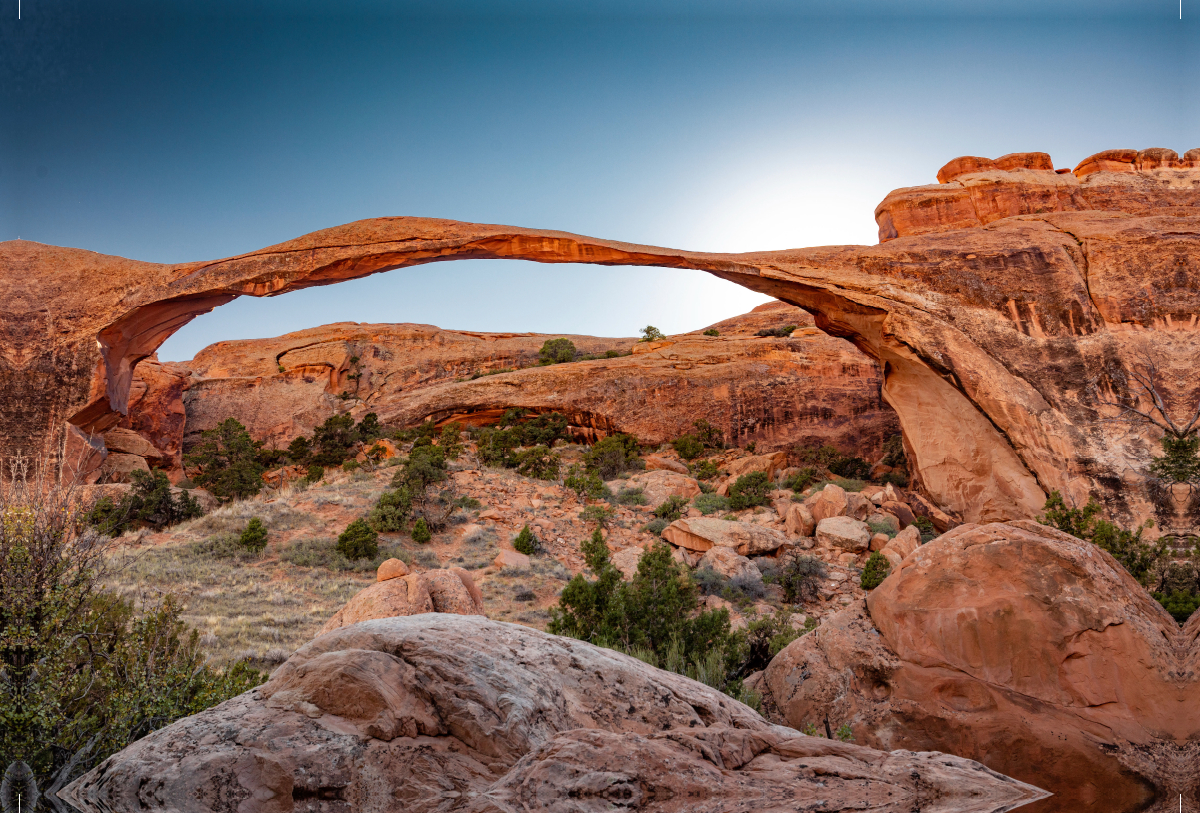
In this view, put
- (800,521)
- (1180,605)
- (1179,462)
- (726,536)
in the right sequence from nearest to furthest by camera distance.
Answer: (1180,605), (1179,462), (726,536), (800,521)

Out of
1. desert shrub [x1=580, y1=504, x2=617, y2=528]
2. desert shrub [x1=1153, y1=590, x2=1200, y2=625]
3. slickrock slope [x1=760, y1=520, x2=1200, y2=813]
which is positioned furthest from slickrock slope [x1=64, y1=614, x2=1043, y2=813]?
desert shrub [x1=580, y1=504, x2=617, y2=528]

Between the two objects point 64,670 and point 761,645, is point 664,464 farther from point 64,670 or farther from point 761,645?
point 64,670

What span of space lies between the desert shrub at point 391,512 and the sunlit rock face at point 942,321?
433 cm

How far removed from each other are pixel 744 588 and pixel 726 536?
1.53 m

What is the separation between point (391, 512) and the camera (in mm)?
11953

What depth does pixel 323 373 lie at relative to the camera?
2788 centimetres

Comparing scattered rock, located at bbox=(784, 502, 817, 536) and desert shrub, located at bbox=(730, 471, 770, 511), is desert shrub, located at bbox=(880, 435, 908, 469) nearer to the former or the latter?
desert shrub, located at bbox=(730, 471, 770, 511)

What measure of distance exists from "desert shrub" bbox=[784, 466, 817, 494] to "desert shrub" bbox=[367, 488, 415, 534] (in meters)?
8.95

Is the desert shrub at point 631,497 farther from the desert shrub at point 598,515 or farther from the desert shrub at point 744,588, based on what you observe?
the desert shrub at point 744,588

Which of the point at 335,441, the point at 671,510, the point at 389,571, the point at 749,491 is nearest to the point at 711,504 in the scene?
the point at 749,491

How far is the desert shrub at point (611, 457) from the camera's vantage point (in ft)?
57.9

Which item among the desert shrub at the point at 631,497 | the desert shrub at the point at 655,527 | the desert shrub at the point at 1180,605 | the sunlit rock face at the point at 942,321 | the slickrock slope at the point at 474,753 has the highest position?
the sunlit rock face at the point at 942,321

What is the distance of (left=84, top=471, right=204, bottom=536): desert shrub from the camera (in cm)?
1163

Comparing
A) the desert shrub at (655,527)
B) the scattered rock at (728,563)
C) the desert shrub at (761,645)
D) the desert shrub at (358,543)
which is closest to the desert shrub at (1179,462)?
the scattered rock at (728,563)
